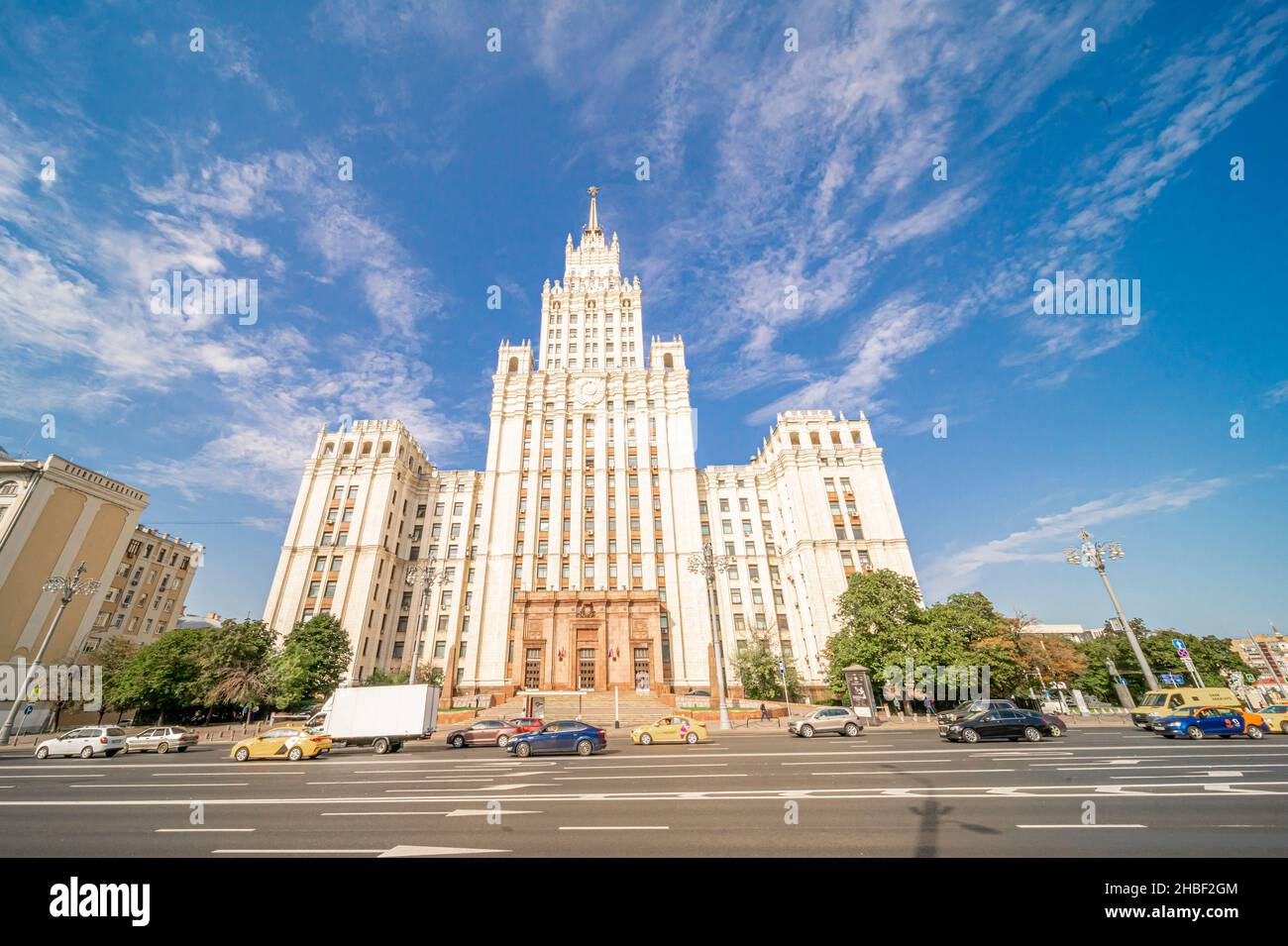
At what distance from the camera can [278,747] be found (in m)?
22.9

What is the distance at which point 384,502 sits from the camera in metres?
66.7

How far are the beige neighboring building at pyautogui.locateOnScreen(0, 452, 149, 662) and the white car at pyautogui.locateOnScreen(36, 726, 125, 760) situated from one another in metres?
28.6

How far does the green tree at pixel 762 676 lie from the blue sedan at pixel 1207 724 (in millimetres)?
29723

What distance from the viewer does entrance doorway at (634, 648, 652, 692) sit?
5322cm

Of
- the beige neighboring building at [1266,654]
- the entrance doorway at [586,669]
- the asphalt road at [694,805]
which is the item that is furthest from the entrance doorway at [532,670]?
the beige neighboring building at [1266,654]

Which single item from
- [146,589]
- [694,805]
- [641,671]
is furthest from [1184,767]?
[146,589]

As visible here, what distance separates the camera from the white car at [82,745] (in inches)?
1019
